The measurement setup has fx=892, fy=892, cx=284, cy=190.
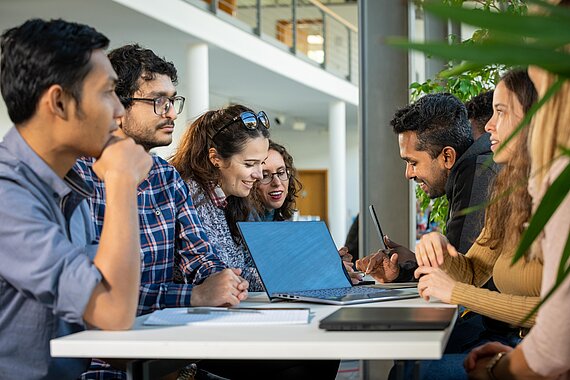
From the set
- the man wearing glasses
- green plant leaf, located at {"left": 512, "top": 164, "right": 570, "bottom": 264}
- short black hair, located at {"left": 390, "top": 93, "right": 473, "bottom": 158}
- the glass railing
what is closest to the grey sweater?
the man wearing glasses

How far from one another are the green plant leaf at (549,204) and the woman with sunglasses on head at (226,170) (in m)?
1.95

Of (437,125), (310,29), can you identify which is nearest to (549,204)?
(437,125)

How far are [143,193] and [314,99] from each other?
1432 centimetres

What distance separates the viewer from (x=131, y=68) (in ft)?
9.33

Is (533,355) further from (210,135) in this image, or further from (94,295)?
(210,135)

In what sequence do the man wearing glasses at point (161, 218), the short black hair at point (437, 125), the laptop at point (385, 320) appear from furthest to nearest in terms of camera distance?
the short black hair at point (437, 125), the man wearing glasses at point (161, 218), the laptop at point (385, 320)

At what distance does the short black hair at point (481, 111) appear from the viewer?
3850 millimetres

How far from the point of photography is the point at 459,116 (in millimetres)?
3650

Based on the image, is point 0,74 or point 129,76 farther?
point 129,76

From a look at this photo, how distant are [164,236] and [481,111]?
6.05 feet

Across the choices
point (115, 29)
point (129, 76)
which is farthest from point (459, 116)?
point (115, 29)

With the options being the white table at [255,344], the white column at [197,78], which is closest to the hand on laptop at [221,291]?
the white table at [255,344]

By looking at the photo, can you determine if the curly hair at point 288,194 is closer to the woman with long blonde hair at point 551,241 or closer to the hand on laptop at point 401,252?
the hand on laptop at point 401,252

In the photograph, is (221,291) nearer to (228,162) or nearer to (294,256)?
(294,256)
